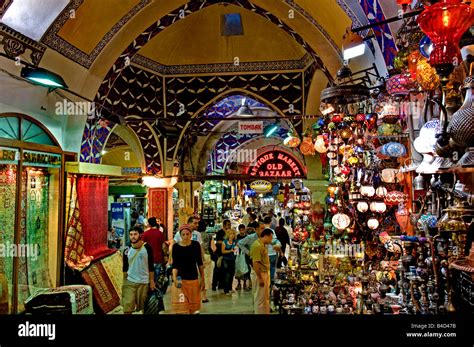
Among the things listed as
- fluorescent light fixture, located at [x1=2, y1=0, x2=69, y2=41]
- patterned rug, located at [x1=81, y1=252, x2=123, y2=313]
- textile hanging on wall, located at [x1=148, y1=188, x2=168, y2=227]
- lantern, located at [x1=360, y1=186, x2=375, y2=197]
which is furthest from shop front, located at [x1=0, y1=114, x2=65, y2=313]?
textile hanging on wall, located at [x1=148, y1=188, x2=168, y2=227]

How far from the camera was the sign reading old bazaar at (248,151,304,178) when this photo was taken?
1791cm

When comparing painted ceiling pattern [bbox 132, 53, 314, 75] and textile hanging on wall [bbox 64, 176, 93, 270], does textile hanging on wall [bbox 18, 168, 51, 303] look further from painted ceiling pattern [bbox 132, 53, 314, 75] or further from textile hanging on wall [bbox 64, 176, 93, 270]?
painted ceiling pattern [bbox 132, 53, 314, 75]

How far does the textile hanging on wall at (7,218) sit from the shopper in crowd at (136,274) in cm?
146

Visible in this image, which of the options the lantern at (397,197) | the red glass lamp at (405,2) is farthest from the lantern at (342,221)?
the red glass lamp at (405,2)

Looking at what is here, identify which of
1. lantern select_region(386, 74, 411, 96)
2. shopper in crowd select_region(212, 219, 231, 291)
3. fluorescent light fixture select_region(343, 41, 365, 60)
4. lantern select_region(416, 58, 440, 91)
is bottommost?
shopper in crowd select_region(212, 219, 231, 291)

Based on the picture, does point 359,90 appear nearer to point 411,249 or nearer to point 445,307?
point 411,249

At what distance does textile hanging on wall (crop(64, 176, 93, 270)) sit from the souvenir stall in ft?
11.1

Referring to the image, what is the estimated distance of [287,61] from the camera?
10.9m

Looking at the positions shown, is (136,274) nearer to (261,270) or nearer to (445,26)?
(261,270)

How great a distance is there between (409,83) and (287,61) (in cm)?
799

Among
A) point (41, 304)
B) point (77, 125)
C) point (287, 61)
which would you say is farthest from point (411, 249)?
point (287, 61)

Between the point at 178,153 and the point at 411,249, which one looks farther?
the point at 178,153

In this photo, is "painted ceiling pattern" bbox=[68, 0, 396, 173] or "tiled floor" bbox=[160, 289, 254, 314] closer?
"tiled floor" bbox=[160, 289, 254, 314]

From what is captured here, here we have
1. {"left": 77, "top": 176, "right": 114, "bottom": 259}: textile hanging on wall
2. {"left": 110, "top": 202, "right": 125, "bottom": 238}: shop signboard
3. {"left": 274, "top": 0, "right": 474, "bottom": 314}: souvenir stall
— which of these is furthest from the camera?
{"left": 110, "top": 202, "right": 125, "bottom": 238}: shop signboard
